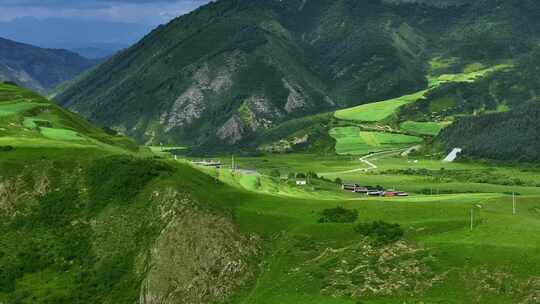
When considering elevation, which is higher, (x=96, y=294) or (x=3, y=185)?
(x=3, y=185)

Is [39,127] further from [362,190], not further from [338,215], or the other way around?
[362,190]

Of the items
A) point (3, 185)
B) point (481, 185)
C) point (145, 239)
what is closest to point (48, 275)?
point (145, 239)

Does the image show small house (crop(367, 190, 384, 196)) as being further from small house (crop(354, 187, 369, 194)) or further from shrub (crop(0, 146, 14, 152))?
shrub (crop(0, 146, 14, 152))

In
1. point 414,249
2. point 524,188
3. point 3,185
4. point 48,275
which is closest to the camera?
point 414,249

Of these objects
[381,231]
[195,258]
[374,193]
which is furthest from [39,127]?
[381,231]

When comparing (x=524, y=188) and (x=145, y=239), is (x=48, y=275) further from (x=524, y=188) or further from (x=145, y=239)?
(x=524, y=188)

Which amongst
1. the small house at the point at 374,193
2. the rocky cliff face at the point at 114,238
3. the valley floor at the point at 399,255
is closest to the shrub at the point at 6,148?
the rocky cliff face at the point at 114,238

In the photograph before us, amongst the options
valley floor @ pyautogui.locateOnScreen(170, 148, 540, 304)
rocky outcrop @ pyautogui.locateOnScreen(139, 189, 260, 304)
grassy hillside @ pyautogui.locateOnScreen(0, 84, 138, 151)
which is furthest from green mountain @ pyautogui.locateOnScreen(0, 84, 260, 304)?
valley floor @ pyautogui.locateOnScreen(170, 148, 540, 304)
